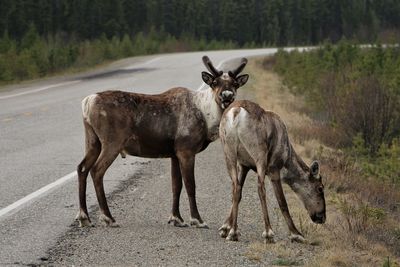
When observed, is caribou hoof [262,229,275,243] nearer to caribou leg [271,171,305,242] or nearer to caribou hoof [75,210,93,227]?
caribou leg [271,171,305,242]

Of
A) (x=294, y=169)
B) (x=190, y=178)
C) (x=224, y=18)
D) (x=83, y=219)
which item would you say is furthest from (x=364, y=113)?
(x=224, y=18)

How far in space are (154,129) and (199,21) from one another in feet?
276

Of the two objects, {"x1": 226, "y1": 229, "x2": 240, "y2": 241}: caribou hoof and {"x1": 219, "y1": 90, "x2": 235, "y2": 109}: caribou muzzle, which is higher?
{"x1": 219, "y1": 90, "x2": 235, "y2": 109}: caribou muzzle

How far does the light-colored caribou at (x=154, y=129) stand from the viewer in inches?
339

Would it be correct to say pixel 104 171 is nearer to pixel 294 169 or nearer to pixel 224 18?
pixel 294 169

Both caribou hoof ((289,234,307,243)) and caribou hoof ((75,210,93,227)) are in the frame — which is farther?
caribou hoof ((75,210,93,227))

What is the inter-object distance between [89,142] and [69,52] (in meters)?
31.4

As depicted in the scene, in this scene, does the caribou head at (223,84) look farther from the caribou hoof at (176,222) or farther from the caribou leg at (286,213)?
the caribou hoof at (176,222)

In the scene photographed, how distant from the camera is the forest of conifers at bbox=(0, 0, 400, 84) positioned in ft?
229

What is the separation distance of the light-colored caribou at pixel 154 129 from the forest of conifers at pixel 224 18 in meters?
65.8

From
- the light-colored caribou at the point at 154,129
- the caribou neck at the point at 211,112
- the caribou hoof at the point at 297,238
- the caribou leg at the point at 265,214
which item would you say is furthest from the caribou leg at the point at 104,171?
the caribou hoof at the point at 297,238

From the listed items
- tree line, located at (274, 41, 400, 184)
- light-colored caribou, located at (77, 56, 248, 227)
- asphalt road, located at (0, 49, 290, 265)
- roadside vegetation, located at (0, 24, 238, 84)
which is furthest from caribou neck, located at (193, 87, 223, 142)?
roadside vegetation, located at (0, 24, 238, 84)

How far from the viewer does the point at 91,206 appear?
955 cm

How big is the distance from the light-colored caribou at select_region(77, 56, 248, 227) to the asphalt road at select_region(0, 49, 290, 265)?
1.58ft
